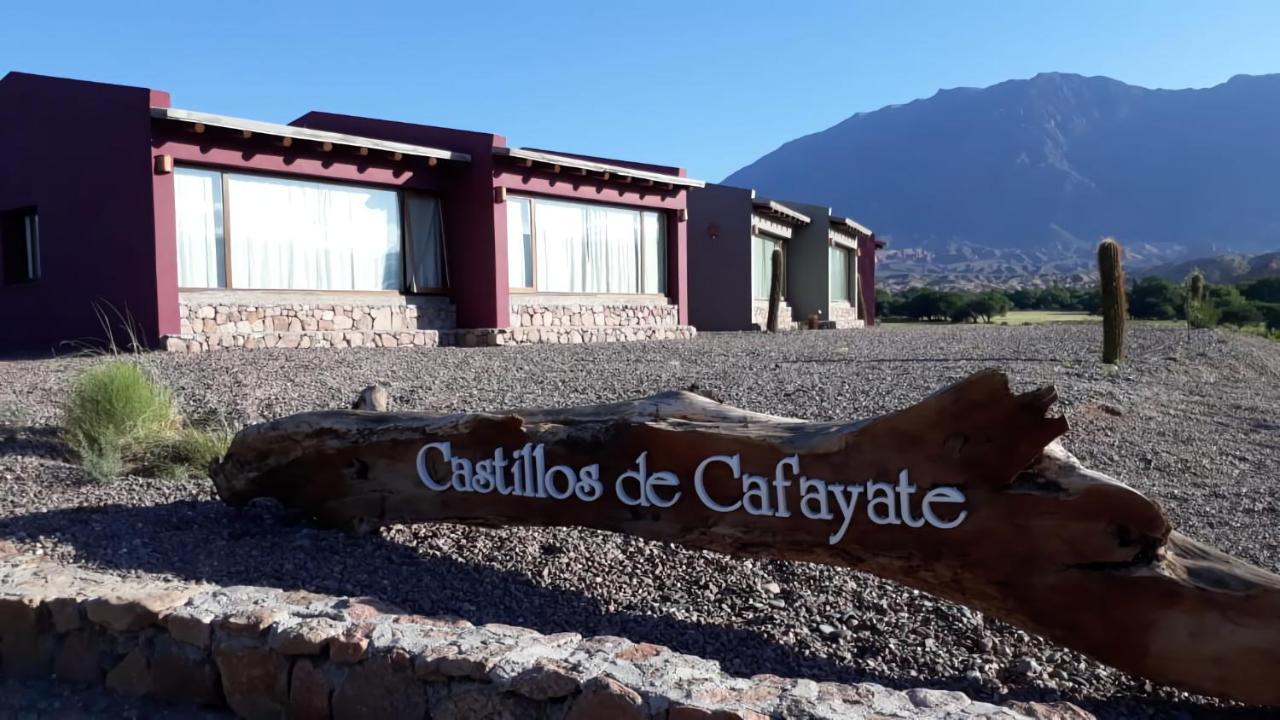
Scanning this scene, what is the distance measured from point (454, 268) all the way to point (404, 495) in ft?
35.9

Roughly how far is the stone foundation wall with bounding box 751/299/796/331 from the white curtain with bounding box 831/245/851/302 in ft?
9.64

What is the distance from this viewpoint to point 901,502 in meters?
3.40

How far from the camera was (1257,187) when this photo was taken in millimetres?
162000

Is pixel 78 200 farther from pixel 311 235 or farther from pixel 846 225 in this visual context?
pixel 846 225

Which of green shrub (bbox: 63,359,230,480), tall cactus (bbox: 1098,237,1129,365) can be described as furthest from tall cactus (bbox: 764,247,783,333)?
green shrub (bbox: 63,359,230,480)

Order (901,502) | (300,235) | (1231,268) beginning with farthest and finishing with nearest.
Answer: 1. (1231,268)
2. (300,235)
3. (901,502)

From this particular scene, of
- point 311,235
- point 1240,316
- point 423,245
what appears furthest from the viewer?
point 1240,316

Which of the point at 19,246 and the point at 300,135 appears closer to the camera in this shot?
the point at 300,135

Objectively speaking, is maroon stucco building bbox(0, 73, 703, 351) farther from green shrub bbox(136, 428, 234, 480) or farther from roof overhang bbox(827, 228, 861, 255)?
roof overhang bbox(827, 228, 861, 255)

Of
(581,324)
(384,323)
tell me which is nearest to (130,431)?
(384,323)

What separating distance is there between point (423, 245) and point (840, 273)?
14.9 m

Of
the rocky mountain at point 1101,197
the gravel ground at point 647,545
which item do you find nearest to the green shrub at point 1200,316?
the gravel ground at point 647,545

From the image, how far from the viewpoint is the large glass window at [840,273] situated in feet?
85.6

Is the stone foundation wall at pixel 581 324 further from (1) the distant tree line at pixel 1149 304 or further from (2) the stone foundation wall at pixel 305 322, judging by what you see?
(1) the distant tree line at pixel 1149 304
